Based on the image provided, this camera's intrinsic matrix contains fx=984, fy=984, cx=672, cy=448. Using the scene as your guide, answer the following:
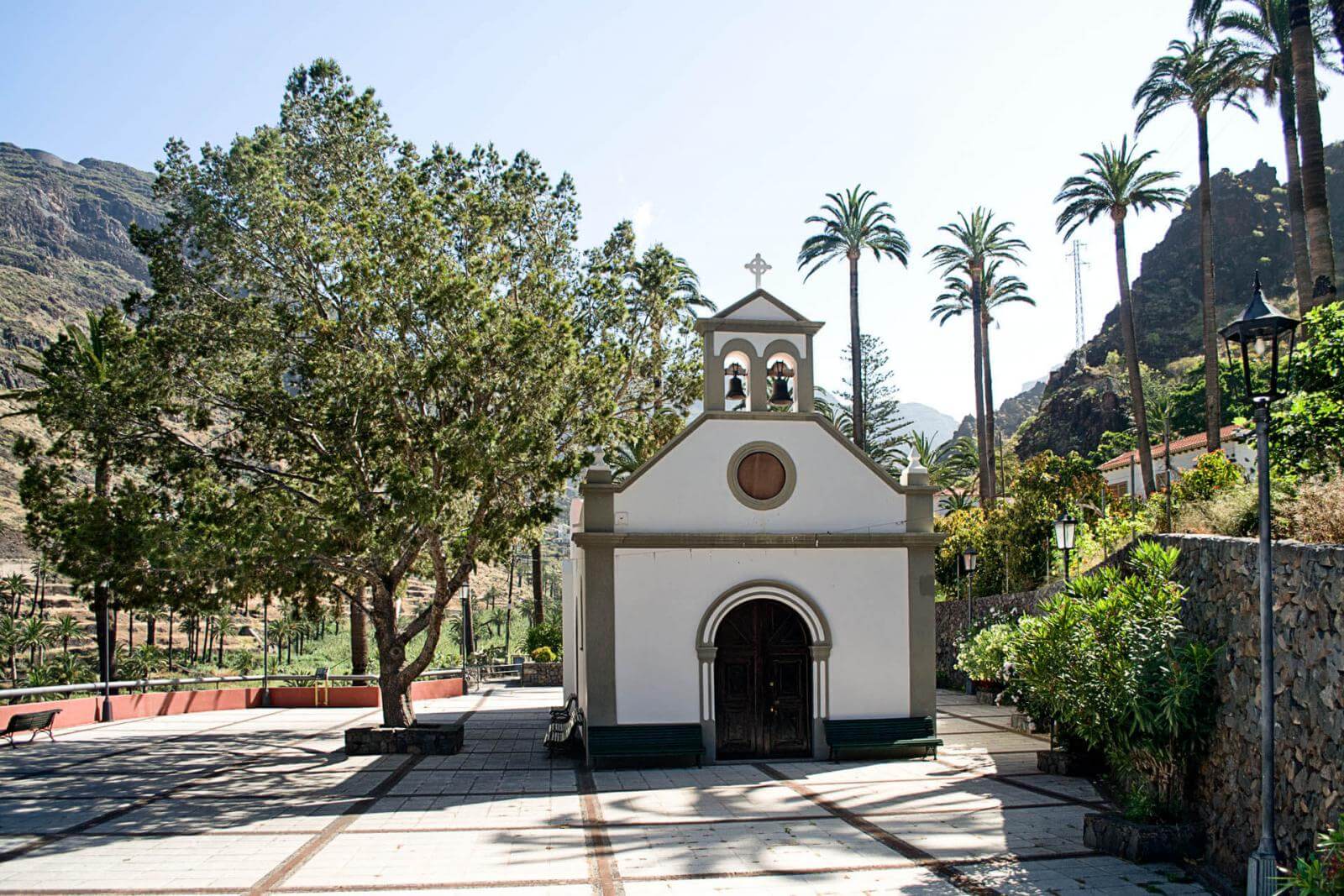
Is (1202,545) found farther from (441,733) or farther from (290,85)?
(290,85)

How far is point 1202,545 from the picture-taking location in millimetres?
9789

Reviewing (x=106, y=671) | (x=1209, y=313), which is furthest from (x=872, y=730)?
(x=1209, y=313)

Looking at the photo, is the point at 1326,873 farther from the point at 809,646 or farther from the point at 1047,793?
the point at 809,646

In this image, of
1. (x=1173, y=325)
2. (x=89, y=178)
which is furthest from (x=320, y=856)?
(x=89, y=178)

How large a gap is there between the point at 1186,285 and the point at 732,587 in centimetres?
8979

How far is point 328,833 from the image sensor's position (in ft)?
37.9

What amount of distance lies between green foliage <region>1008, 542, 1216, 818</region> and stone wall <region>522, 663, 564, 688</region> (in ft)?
86.0

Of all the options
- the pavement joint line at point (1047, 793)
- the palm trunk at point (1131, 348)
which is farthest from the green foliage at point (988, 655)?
the palm trunk at point (1131, 348)

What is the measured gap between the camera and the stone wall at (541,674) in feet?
116

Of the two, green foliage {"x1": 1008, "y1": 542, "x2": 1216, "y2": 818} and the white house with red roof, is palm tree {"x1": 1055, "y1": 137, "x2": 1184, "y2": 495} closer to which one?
the white house with red roof

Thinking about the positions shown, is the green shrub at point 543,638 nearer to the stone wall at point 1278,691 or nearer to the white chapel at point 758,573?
the white chapel at point 758,573

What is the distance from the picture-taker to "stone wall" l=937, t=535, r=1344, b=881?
7.44m

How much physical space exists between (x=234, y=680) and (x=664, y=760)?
713 inches

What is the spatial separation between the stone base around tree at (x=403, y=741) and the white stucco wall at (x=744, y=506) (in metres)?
5.45
